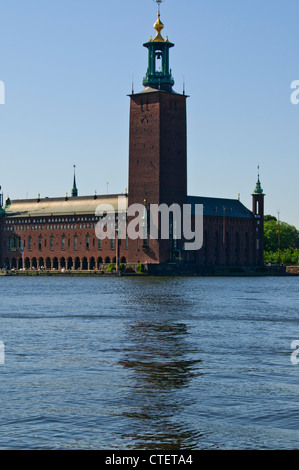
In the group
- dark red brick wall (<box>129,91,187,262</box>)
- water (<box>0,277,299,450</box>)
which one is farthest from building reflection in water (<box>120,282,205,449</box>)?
dark red brick wall (<box>129,91,187,262</box>)

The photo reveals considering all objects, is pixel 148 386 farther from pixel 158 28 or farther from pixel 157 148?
pixel 158 28

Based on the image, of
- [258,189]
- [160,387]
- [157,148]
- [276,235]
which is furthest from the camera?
[276,235]

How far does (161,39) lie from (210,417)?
10433cm

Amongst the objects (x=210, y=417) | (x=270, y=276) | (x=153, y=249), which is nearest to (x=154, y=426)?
(x=210, y=417)

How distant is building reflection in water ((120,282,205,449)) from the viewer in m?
13.7

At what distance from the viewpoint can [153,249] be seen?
11306cm

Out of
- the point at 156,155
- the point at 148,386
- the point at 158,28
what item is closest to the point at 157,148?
the point at 156,155

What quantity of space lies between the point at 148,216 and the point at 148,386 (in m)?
96.5

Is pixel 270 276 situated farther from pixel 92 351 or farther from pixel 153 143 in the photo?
pixel 92 351

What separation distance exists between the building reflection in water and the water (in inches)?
0.8

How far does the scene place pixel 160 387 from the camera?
17625 mm
